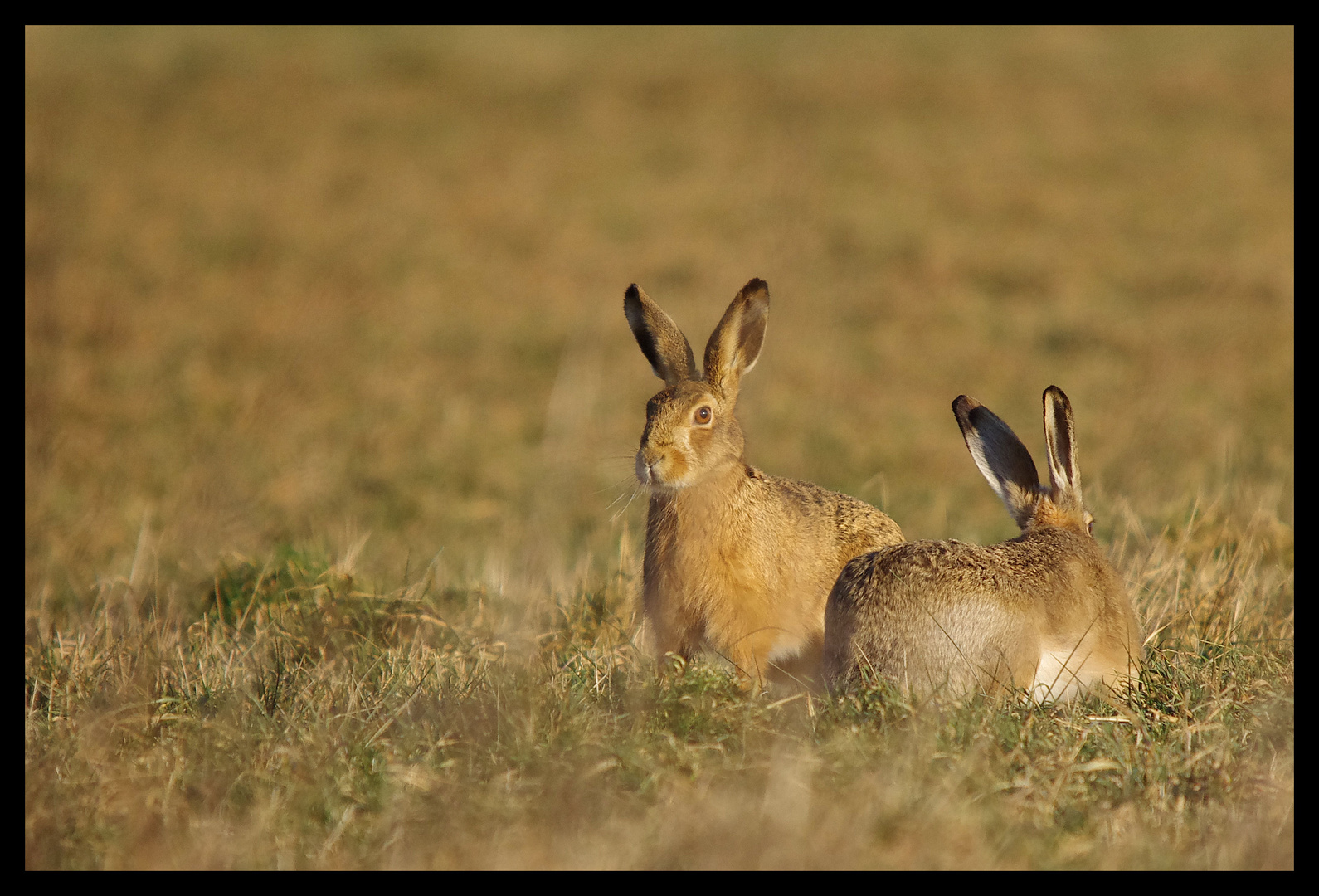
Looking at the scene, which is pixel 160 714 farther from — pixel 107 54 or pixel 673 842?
pixel 107 54

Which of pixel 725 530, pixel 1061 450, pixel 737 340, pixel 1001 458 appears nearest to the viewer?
pixel 1061 450

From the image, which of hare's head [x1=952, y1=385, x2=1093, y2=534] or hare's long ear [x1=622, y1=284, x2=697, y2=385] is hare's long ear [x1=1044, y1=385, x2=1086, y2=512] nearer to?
hare's head [x1=952, y1=385, x2=1093, y2=534]

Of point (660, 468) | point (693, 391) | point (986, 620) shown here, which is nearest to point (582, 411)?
point (660, 468)

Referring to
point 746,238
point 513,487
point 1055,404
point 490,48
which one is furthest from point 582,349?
point 490,48

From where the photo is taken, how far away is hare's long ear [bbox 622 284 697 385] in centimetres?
536

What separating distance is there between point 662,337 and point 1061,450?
166 cm

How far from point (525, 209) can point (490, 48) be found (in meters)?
10.3

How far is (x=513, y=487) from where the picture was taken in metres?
10.2

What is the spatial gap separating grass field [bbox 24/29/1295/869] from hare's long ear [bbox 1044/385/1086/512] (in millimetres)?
720

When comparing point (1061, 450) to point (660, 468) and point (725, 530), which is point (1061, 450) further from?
point (660, 468)

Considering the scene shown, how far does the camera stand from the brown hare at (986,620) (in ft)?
13.4

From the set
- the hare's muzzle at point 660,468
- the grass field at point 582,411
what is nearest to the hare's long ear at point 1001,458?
the grass field at point 582,411

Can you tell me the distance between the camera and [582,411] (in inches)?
143

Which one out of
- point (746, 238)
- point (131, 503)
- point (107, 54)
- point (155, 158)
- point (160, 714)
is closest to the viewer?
point (160, 714)
